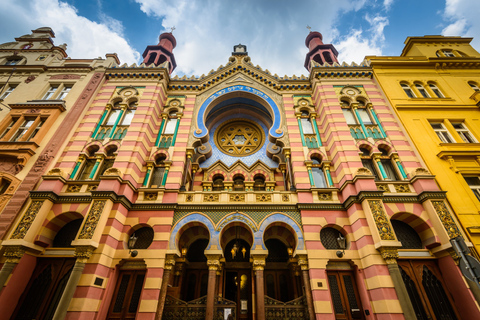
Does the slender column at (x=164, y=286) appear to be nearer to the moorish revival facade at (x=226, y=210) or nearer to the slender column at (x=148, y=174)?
the moorish revival facade at (x=226, y=210)

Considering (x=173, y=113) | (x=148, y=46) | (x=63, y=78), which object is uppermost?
(x=148, y=46)

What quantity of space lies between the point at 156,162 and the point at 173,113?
15.3 ft

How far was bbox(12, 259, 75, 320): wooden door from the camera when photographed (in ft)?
32.2

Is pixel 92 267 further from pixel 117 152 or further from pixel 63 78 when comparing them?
pixel 63 78

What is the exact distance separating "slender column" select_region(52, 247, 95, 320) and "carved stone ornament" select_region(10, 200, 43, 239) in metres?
3.18

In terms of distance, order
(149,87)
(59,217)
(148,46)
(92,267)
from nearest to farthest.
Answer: (92,267) → (59,217) → (149,87) → (148,46)

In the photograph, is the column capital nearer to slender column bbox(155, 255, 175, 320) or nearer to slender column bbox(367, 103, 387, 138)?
slender column bbox(367, 103, 387, 138)

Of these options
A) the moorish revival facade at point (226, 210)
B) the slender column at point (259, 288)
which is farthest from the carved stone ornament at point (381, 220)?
the slender column at point (259, 288)

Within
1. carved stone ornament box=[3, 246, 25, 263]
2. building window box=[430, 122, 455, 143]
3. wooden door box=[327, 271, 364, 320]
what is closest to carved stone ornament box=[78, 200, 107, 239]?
carved stone ornament box=[3, 246, 25, 263]

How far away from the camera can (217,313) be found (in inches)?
402

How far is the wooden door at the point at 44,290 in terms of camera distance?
982 cm

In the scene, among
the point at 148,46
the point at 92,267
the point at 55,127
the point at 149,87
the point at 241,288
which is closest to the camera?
the point at 92,267

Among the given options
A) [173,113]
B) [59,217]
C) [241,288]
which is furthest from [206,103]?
[241,288]

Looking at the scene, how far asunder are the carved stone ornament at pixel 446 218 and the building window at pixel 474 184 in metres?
3.01
